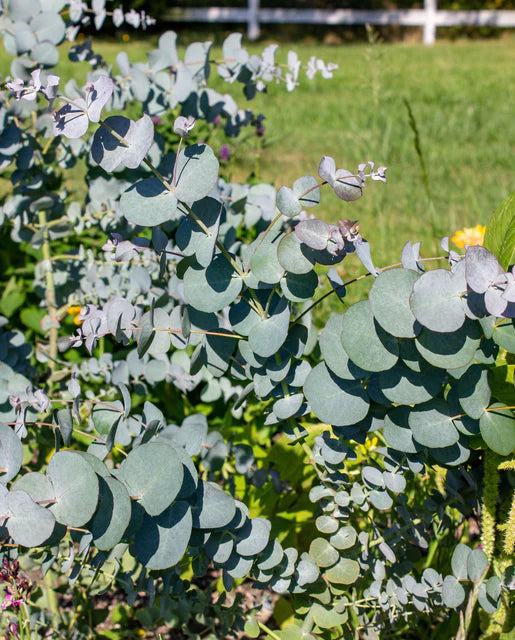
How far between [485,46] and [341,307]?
9.72m

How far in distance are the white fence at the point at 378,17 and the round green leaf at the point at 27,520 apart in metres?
11.9

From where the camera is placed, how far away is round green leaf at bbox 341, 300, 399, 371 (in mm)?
695

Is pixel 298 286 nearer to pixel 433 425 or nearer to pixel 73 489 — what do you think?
pixel 433 425

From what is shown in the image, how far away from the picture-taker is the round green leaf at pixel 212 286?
75 centimetres

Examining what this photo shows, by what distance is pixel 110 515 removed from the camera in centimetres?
67

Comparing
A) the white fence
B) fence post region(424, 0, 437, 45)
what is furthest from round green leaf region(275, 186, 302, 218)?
fence post region(424, 0, 437, 45)

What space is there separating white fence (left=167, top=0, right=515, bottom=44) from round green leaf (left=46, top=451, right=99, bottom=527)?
11866 mm

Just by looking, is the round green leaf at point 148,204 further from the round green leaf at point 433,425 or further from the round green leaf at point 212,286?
the round green leaf at point 433,425

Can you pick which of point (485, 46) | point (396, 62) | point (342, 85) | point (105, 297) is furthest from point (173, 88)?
point (485, 46)

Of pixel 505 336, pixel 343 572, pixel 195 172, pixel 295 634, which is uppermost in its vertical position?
pixel 195 172

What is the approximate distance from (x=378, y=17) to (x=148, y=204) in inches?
488

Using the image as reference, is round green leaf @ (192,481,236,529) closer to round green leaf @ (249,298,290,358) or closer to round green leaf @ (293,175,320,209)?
round green leaf @ (249,298,290,358)

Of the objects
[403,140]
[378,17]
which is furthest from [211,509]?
[378,17]

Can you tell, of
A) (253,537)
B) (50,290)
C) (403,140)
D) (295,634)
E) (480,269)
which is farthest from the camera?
(403,140)
